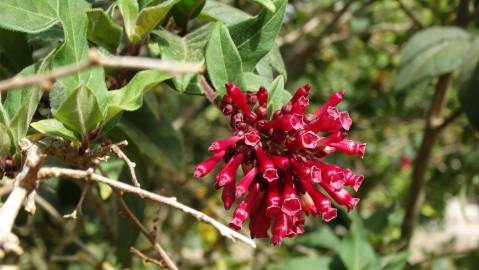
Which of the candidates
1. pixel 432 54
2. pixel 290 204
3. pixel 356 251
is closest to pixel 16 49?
pixel 290 204

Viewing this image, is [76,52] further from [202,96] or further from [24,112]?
[202,96]

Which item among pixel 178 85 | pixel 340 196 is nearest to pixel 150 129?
pixel 178 85

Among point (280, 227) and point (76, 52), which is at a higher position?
point (76, 52)

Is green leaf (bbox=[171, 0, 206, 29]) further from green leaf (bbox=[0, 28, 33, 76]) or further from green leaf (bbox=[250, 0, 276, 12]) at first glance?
green leaf (bbox=[0, 28, 33, 76])

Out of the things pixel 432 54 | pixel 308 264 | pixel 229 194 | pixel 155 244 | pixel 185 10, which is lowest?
pixel 308 264

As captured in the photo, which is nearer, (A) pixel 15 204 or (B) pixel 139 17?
(A) pixel 15 204

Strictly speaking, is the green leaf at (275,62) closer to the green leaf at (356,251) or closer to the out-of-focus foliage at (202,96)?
the out-of-focus foliage at (202,96)

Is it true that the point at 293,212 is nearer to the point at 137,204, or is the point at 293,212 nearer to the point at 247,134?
the point at 247,134
